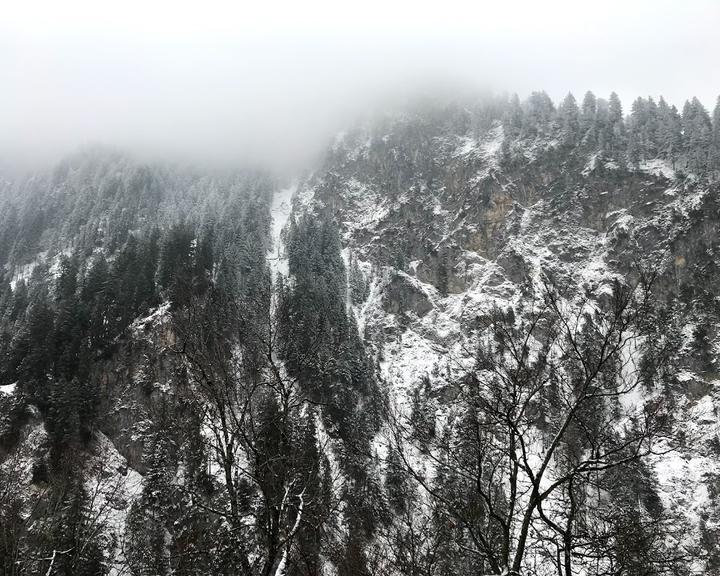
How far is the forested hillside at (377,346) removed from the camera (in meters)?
7.94

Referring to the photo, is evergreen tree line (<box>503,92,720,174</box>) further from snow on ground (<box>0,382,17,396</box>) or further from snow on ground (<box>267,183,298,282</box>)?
snow on ground (<box>0,382,17,396</box>)

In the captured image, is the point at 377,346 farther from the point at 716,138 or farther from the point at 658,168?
the point at 716,138

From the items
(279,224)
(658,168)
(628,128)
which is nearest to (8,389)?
(279,224)

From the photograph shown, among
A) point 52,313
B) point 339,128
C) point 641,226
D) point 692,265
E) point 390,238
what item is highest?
point 339,128

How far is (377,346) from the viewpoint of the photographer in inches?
3484

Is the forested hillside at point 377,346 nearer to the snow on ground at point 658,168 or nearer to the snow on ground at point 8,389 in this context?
the snow on ground at point 8,389

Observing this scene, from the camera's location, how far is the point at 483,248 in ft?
346

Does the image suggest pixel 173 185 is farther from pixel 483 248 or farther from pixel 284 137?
pixel 483 248

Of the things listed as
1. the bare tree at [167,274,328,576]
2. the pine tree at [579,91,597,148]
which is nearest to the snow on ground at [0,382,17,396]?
the bare tree at [167,274,328,576]

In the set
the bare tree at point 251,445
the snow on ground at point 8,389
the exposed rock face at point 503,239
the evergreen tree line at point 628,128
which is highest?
the evergreen tree line at point 628,128

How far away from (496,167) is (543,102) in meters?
30.3

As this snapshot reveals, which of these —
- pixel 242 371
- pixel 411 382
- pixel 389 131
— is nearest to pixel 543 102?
pixel 389 131

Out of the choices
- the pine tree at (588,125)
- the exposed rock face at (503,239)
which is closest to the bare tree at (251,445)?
the exposed rock face at (503,239)

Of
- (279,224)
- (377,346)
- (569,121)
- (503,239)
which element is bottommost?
(377,346)
